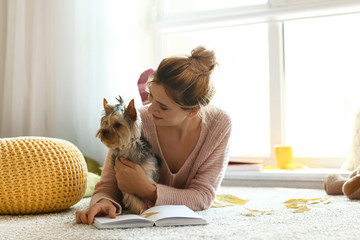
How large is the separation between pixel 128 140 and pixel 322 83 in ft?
5.35

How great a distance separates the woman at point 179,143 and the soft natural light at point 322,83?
1118 mm

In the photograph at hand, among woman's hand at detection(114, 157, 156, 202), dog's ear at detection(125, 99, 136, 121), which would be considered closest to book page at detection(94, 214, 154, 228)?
woman's hand at detection(114, 157, 156, 202)

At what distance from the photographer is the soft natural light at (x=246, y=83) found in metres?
2.98

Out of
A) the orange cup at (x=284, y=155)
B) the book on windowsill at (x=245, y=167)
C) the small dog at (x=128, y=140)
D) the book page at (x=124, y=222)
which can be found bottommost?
the book page at (x=124, y=222)

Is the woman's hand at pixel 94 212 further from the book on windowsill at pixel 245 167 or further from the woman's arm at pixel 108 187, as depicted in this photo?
the book on windowsill at pixel 245 167

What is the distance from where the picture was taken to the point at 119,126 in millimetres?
1581

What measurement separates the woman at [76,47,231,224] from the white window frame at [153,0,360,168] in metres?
1.03

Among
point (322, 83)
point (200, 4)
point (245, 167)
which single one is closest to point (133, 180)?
point (245, 167)

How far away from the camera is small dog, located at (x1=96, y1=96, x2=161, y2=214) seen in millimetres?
1574

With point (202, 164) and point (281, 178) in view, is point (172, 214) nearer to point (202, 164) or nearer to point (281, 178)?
point (202, 164)

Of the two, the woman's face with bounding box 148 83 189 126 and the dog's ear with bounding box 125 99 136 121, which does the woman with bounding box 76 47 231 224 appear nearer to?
the woman's face with bounding box 148 83 189 126

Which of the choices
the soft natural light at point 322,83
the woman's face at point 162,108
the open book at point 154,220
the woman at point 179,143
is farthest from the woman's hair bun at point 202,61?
the soft natural light at point 322,83

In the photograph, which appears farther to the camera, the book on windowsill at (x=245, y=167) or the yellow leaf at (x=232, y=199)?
the book on windowsill at (x=245, y=167)

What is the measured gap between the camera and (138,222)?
149cm
